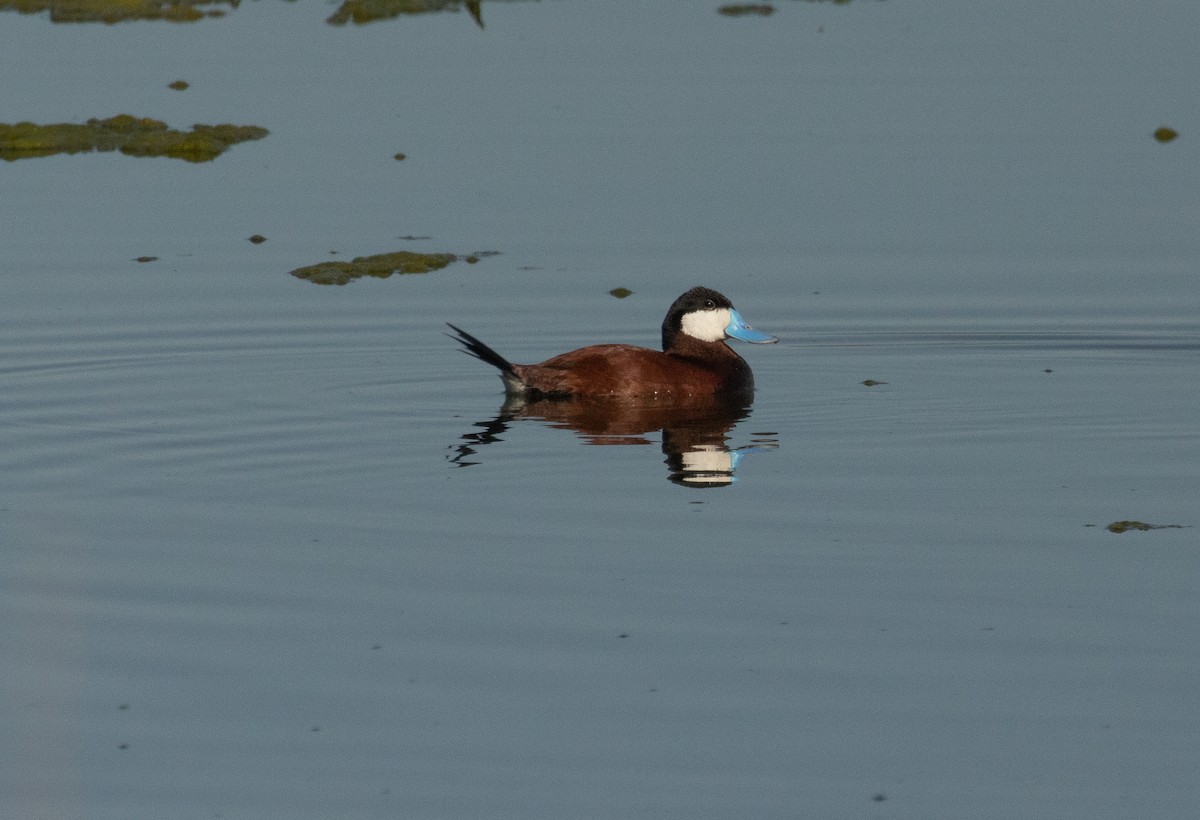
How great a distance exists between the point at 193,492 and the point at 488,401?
2400 mm

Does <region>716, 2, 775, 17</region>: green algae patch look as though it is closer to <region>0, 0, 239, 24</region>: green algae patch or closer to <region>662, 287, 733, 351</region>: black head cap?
<region>0, 0, 239, 24</region>: green algae patch

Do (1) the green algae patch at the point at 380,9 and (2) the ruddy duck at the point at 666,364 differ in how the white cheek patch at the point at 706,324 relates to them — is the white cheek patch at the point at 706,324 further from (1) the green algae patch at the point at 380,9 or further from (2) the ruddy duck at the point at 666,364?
(1) the green algae patch at the point at 380,9

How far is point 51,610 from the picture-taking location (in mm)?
6902

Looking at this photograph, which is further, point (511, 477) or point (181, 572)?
point (511, 477)

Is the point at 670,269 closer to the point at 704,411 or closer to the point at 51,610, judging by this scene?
the point at 704,411

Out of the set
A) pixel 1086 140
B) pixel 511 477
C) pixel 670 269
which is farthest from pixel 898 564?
pixel 1086 140

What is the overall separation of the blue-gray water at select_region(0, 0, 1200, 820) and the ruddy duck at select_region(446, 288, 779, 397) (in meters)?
0.26

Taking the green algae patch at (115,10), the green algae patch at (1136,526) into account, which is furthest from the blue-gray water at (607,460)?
the green algae patch at (115,10)

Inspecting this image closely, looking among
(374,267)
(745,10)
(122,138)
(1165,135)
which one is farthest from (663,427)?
(745,10)

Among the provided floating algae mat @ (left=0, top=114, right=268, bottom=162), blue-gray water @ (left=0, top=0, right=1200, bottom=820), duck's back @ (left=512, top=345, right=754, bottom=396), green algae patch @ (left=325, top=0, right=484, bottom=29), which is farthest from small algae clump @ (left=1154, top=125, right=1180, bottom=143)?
green algae patch @ (left=325, top=0, right=484, bottom=29)

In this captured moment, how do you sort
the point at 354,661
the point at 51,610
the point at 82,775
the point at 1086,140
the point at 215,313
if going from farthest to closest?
1. the point at 1086,140
2. the point at 215,313
3. the point at 51,610
4. the point at 354,661
5. the point at 82,775

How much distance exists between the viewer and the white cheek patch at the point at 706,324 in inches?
430

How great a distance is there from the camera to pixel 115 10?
24656 mm

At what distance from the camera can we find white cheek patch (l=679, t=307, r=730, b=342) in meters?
10.9
